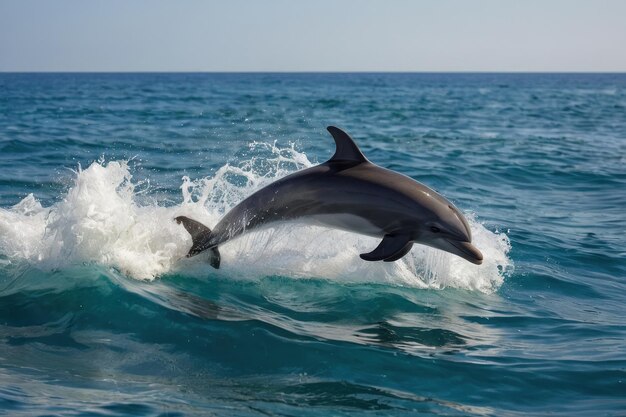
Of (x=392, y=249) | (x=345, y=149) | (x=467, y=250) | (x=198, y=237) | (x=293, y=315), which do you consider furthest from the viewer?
(x=198, y=237)

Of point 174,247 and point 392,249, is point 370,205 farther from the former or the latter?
point 174,247

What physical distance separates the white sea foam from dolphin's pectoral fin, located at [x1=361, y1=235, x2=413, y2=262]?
1101 mm

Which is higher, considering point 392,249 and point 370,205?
point 370,205

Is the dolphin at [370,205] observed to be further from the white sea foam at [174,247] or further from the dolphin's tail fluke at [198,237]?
the dolphin's tail fluke at [198,237]

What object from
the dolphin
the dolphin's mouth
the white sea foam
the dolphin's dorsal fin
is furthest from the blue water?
the dolphin's dorsal fin

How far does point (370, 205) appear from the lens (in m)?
7.91

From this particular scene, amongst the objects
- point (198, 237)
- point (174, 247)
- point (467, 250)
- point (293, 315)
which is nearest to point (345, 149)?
point (467, 250)

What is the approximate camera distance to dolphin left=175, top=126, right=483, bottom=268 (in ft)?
25.8

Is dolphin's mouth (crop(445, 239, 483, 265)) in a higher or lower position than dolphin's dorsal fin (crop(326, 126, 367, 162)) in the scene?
lower

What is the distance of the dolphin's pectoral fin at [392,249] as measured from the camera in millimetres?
7727

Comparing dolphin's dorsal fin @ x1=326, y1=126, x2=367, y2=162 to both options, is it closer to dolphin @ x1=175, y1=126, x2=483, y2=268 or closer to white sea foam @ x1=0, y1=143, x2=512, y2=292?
dolphin @ x1=175, y1=126, x2=483, y2=268

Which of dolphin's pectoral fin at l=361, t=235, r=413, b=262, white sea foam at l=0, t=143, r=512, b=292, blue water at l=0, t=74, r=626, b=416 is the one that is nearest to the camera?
blue water at l=0, t=74, r=626, b=416

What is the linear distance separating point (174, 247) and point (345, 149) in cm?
279

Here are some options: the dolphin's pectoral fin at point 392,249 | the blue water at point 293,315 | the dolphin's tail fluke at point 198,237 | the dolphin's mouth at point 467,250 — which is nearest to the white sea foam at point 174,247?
the blue water at point 293,315
